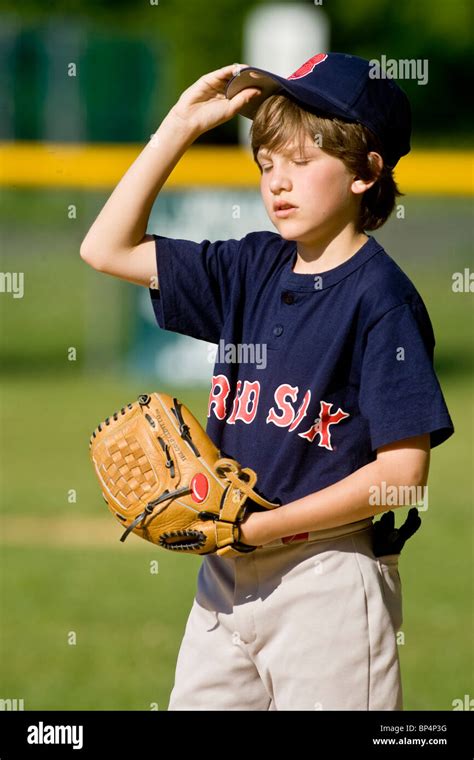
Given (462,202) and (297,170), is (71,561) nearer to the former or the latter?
(297,170)

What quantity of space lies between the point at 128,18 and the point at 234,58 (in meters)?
2.45

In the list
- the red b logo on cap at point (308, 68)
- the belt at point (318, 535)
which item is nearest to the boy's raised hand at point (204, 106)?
the red b logo on cap at point (308, 68)

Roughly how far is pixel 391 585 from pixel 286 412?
0.38 meters

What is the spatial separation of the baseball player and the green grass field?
4.47ft

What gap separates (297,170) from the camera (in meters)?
2.29

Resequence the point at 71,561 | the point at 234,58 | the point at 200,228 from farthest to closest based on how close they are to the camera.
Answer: the point at 234,58, the point at 200,228, the point at 71,561

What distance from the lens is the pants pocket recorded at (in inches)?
92.7

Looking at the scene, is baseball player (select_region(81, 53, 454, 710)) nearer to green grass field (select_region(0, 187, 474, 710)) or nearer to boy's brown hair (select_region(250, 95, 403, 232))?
boy's brown hair (select_region(250, 95, 403, 232))

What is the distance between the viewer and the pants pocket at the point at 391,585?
92.7 inches

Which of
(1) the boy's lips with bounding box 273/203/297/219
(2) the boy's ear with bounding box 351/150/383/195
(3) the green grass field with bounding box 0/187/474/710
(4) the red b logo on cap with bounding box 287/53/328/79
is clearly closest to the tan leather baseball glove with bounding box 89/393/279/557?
(1) the boy's lips with bounding box 273/203/297/219

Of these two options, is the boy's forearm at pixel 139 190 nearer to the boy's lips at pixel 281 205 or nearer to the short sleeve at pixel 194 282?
the short sleeve at pixel 194 282

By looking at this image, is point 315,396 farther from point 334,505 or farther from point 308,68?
point 308,68

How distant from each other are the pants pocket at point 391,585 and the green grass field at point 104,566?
1.30 metres

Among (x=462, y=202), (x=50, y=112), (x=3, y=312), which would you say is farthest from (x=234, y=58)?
(x=462, y=202)
